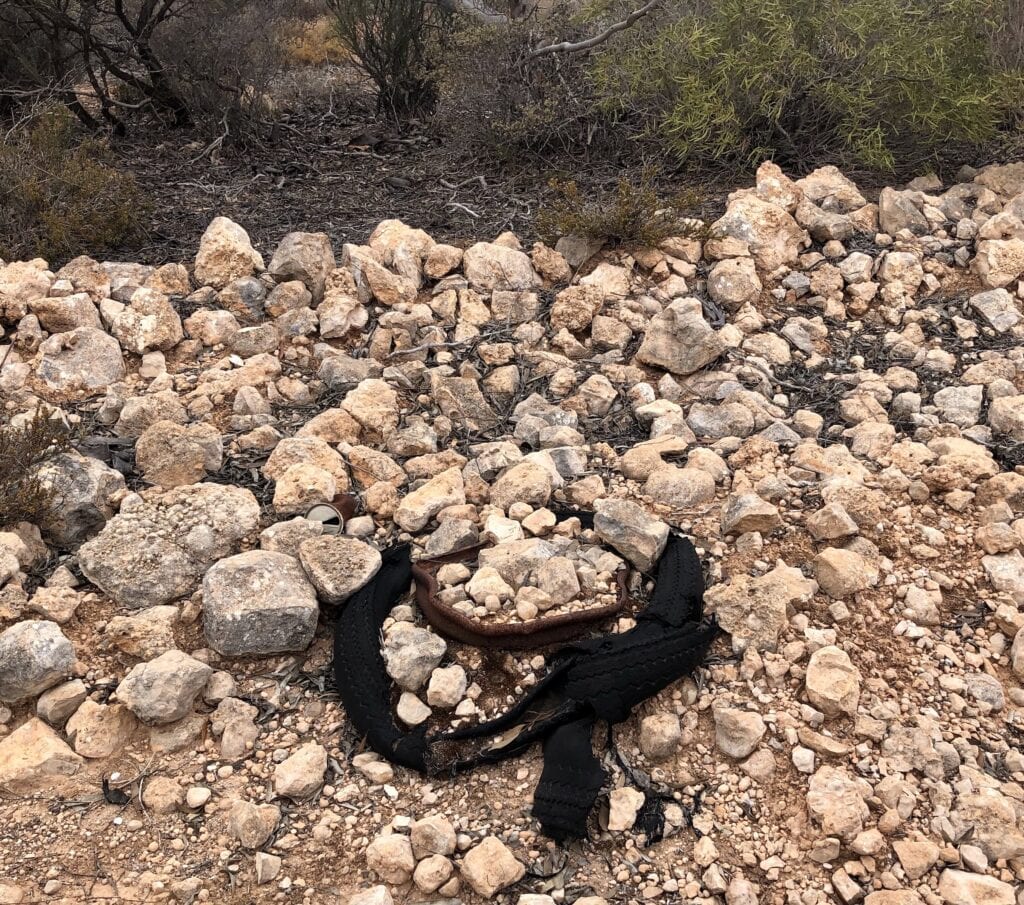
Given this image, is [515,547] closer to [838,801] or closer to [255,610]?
[255,610]

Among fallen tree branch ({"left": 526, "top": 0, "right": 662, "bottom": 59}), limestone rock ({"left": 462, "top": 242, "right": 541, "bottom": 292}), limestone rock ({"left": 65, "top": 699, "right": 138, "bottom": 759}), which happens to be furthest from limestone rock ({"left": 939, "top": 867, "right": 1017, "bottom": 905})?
fallen tree branch ({"left": 526, "top": 0, "right": 662, "bottom": 59})

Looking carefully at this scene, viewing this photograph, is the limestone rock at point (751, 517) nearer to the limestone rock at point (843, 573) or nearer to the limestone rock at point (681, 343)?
the limestone rock at point (843, 573)

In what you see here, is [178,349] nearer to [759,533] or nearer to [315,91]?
[759,533]

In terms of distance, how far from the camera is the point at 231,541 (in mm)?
2650

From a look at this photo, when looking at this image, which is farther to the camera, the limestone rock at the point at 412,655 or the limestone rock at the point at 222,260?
the limestone rock at the point at 222,260

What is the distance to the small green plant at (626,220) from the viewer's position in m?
4.02

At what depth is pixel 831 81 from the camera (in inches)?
179

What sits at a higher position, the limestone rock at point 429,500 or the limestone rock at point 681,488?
the limestone rock at point 429,500

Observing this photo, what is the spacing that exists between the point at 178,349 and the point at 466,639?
197 centimetres

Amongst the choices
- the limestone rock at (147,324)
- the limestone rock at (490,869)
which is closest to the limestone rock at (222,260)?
the limestone rock at (147,324)

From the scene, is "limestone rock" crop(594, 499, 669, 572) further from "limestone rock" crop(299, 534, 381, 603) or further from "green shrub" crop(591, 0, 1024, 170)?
"green shrub" crop(591, 0, 1024, 170)

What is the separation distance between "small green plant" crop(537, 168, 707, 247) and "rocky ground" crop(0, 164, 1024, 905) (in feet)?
0.30

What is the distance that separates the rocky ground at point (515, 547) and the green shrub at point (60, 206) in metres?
0.40

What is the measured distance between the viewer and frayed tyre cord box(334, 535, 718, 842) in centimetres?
203
